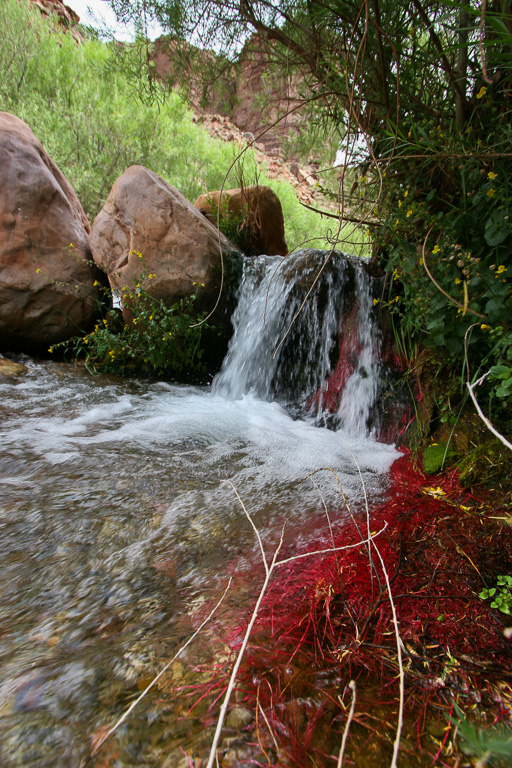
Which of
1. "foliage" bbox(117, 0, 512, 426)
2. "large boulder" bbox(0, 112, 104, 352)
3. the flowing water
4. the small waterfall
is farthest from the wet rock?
"foliage" bbox(117, 0, 512, 426)

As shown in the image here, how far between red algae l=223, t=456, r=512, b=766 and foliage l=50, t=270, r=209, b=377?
3.11 metres

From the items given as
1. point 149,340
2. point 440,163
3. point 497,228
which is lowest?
point 149,340

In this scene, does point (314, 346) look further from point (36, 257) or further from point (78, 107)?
point (78, 107)

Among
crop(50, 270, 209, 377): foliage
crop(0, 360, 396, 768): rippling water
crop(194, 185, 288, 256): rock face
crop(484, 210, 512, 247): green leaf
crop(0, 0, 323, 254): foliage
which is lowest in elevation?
crop(0, 360, 396, 768): rippling water

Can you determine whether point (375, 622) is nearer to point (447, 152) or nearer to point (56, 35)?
point (447, 152)

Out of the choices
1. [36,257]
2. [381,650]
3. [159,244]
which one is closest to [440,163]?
[381,650]

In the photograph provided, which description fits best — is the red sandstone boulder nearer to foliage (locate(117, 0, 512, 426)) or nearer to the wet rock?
the wet rock

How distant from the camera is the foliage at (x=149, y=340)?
164 inches

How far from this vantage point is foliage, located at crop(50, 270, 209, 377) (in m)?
4.18

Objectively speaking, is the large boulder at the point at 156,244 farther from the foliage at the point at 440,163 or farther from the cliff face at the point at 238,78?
the foliage at the point at 440,163

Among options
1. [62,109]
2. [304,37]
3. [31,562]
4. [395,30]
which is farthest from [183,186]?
[31,562]

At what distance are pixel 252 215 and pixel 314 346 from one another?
9.84 feet

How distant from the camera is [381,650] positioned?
3.54ft

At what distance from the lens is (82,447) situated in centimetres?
258
